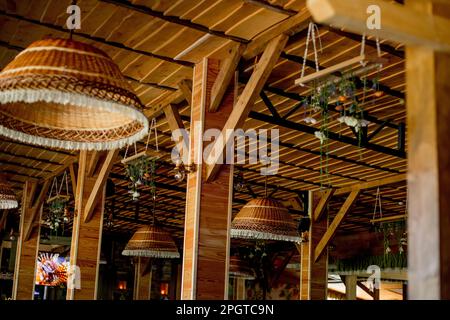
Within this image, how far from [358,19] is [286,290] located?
22534 mm

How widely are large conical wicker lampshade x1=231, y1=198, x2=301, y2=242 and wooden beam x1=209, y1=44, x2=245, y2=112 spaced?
1.59 m

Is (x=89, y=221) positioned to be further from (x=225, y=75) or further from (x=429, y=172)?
(x=429, y=172)

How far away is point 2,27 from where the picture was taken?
20.5ft

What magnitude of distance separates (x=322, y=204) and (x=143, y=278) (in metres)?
11.2

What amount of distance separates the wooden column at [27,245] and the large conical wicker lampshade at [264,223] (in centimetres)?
751

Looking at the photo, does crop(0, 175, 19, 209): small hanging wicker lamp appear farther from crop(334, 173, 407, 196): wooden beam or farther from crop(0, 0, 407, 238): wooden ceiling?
crop(334, 173, 407, 196): wooden beam

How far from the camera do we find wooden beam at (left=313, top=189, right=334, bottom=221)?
13.0m

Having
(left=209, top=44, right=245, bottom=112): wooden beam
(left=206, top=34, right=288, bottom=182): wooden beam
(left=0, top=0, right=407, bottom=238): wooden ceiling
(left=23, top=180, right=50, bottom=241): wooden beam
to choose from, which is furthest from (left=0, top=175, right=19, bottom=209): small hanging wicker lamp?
(left=23, top=180, right=50, bottom=241): wooden beam

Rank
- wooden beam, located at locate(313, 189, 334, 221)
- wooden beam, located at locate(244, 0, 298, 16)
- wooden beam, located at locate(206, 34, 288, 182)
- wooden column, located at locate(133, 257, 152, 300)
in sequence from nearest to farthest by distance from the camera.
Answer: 1. wooden beam, located at locate(244, 0, 298, 16)
2. wooden beam, located at locate(206, 34, 288, 182)
3. wooden beam, located at locate(313, 189, 334, 221)
4. wooden column, located at locate(133, 257, 152, 300)

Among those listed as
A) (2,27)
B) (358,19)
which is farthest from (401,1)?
(2,27)

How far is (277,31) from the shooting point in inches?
234

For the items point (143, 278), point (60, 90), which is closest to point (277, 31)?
point (60, 90)
